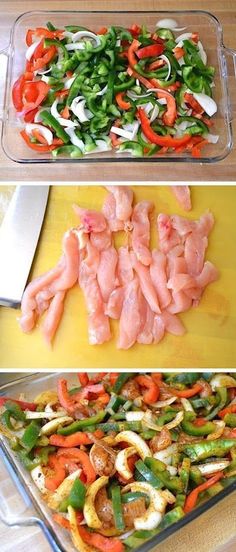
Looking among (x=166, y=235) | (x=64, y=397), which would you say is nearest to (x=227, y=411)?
(x=64, y=397)

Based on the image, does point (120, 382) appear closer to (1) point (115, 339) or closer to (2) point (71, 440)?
(1) point (115, 339)

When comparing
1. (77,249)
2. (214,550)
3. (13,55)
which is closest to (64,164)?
(77,249)

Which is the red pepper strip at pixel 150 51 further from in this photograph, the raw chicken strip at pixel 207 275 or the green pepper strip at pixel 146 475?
the green pepper strip at pixel 146 475

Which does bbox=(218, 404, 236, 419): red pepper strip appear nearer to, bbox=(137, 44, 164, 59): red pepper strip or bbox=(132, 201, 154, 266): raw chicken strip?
bbox=(132, 201, 154, 266): raw chicken strip

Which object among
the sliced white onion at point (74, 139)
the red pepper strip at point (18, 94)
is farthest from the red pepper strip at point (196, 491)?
the red pepper strip at point (18, 94)

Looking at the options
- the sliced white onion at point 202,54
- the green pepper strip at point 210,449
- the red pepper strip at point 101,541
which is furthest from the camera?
the sliced white onion at point 202,54

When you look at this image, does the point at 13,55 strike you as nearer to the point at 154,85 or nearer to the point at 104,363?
the point at 154,85
